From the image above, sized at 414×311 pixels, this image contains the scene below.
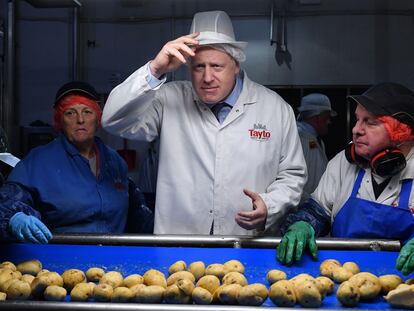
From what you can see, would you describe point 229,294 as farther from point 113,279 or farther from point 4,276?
point 4,276

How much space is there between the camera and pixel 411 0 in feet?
16.7

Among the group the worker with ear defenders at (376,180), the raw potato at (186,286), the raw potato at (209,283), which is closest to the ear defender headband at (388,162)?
the worker with ear defenders at (376,180)

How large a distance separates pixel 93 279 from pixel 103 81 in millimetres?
3515

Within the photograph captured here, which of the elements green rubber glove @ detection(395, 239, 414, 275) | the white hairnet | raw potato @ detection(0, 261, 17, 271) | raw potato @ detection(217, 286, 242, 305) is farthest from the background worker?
green rubber glove @ detection(395, 239, 414, 275)

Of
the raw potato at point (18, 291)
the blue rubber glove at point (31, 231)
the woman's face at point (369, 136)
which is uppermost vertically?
the woman's face at point (369, 136)

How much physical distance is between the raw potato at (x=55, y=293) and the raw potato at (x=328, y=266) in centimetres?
78

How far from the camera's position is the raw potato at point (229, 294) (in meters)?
1.61

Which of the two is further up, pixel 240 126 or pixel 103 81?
pixel 103 81

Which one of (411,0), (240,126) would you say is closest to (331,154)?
(411,0)

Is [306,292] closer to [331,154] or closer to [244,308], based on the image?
[244,308]

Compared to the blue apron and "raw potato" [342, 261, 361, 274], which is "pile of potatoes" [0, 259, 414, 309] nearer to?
"raw potato" [342, 261, 361, 274]

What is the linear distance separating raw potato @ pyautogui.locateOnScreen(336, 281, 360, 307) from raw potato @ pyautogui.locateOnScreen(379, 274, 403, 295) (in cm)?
13

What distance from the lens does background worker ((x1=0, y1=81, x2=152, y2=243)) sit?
2.66 m

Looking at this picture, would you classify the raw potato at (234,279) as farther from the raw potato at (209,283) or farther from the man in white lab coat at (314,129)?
the man in white lab coat at (314,129)
